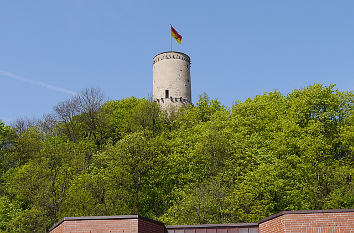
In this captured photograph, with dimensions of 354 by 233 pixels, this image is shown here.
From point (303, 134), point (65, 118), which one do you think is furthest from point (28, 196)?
point (303, 134)

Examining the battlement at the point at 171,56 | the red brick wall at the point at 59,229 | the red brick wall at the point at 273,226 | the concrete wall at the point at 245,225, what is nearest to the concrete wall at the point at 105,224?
the concrete wall at the point at 245,225

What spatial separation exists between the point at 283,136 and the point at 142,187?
1529 centimetres

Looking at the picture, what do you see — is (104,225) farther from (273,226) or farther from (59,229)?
(273,226)

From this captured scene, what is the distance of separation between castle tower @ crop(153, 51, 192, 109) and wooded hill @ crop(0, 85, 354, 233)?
1451 centimetres

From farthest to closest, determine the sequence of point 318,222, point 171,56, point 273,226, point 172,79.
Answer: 1. point 171,56
2. point 172,79
3. point 273,226
4. point 318,222

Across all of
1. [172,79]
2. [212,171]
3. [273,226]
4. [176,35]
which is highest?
[176,35]

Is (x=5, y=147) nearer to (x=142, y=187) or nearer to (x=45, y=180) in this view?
(x=45, y=180)

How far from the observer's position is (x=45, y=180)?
148 feet

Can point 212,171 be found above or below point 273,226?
above

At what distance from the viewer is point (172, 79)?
70.3 meters

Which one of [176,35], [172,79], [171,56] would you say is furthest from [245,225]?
[176,35]

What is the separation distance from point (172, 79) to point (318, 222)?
2042 inches

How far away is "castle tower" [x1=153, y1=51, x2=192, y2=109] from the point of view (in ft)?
228

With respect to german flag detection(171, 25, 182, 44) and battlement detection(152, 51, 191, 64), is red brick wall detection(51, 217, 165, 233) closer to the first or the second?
battlement detection(152, 51, 191, 64)
